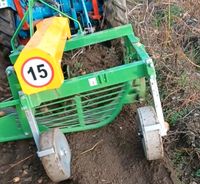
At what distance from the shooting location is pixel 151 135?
2980mm

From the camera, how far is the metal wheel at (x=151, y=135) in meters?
2.98

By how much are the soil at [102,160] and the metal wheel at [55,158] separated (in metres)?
0.15

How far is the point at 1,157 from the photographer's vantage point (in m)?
3.54

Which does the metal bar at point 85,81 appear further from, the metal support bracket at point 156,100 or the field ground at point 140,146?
the field ground at point 140,146

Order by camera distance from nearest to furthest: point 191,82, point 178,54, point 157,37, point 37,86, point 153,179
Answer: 1. point 37,86
2. point 153,179
3. point 191,82
4. point 178,54
5. point 157,37

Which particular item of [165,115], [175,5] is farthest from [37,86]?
[175,5]

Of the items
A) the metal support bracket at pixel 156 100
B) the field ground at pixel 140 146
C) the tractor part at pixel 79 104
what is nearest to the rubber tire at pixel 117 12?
the field ground at pixel 140 146

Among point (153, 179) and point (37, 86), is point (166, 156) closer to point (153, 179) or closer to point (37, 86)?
point (153, 179)

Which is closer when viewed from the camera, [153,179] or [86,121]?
[153,179]

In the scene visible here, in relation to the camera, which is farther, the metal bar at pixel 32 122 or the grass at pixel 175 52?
the grass at pixel 175 52

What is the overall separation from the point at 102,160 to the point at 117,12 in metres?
1.51

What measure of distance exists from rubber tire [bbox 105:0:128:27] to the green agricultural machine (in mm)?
578

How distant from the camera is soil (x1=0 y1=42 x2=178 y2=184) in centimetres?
310

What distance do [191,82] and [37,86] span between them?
1.60 meters
